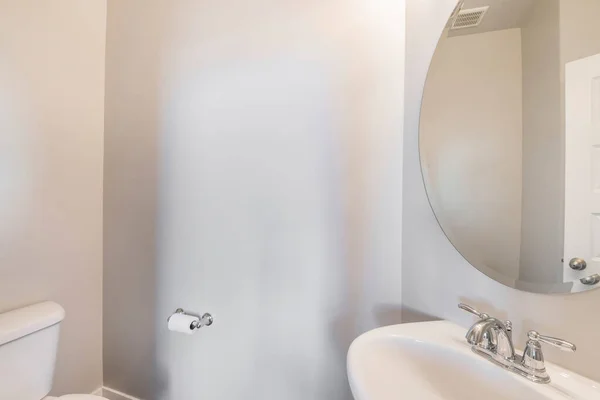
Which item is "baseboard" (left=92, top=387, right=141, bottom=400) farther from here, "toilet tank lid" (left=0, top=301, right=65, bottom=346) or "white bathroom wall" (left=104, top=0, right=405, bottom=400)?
"toilet tank lid" (left=0, top=301, right=65, bottom=346)

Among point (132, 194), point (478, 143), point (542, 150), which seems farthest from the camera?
point (132, 194)

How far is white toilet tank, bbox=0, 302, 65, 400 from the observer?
0.93 meters

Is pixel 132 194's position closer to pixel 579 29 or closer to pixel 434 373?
pixel 434 373

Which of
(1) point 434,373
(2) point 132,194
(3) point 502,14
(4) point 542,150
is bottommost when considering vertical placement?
(1) point 434,373

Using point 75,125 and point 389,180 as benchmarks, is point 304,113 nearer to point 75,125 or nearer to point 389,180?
point 389,180

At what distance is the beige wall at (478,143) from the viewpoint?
2.41 ft

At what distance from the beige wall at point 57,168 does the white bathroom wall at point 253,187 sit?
9 cm

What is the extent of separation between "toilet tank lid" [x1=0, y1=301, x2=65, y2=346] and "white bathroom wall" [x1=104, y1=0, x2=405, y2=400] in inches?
13.1

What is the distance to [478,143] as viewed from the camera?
2.63 ft

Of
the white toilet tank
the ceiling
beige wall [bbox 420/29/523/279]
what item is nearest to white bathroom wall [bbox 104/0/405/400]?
beige wall [bbox 420/29/523/279]

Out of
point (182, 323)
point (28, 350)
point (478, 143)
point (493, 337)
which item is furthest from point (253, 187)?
point (28, 350)

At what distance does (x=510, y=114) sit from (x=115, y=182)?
181 centimetres

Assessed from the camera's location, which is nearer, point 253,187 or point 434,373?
point 434,373

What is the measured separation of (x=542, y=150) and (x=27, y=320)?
187 centimetres
